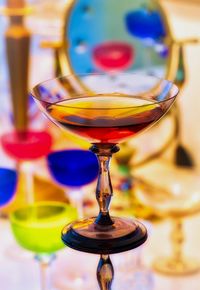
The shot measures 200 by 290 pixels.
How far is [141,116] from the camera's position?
2.27 feet

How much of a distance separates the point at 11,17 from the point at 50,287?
1.80 ft

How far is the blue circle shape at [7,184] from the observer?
1.04 metres

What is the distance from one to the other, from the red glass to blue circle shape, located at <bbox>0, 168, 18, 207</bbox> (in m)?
0.49

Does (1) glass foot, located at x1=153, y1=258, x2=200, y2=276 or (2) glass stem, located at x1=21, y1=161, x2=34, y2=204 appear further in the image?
(2) glass stem, located at x1=21, y1=161, x2=34, y2=204

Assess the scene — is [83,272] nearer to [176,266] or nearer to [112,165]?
[176,266]

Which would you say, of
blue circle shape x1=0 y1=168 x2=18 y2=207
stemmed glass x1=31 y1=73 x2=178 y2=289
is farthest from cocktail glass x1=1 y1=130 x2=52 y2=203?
stemmed glass x1=31 y1=73 x2=178 y2=289

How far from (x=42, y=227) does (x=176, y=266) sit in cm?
31

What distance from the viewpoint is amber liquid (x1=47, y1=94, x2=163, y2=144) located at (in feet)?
2.24

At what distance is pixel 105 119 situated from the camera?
69cm

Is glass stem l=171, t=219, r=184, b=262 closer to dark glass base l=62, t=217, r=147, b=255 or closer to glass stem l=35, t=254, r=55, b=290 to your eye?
glass stem l=35, t=254, r=55, b=290

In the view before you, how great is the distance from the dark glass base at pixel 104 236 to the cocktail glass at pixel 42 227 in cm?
21

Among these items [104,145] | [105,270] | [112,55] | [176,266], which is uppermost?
[112,55]

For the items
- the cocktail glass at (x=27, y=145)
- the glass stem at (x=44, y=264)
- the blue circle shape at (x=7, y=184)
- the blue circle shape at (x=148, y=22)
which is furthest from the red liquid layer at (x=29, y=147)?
the blue circle shape at (x=148, y=22)

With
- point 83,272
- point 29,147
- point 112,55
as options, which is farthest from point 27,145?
point 112,55
